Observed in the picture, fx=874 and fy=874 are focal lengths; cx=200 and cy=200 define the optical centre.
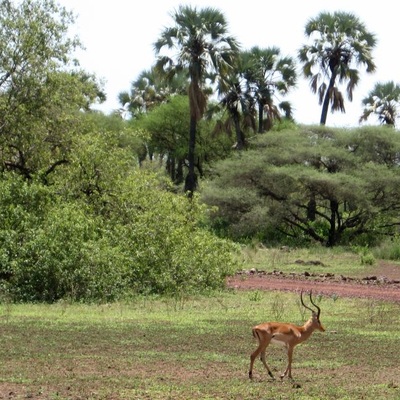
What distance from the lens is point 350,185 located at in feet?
119

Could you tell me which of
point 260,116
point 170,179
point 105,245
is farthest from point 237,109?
point 105,245

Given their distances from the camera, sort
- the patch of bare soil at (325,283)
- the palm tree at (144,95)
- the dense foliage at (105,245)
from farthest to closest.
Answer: the palm tree at (144,95) → the patch of bare soil at (325,283) → the dense foliage at (105,245)

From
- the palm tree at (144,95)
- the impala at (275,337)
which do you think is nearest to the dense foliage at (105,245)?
the impala at (275,337)

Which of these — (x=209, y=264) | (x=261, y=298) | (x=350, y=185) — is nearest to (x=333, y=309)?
(x=261, y=298)

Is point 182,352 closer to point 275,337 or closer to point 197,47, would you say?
point 275,337

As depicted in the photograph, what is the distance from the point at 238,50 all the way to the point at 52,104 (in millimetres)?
16564

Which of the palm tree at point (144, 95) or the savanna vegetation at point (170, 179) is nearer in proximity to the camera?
the savanna vegetation at point (170, 179)

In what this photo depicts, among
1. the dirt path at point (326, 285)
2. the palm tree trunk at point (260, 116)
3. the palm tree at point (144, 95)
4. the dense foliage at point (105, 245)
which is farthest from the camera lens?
the palm tree at point (144, 95)

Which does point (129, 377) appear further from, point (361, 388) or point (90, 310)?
point (90, 310)

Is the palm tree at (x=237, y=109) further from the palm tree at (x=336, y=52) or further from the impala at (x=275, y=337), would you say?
the impala at (x=275, y=337)

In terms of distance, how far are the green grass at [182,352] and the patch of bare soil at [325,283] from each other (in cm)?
274

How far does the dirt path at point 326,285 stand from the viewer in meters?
21.3

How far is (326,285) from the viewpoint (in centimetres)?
2312

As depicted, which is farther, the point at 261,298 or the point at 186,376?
the point at 261,298
